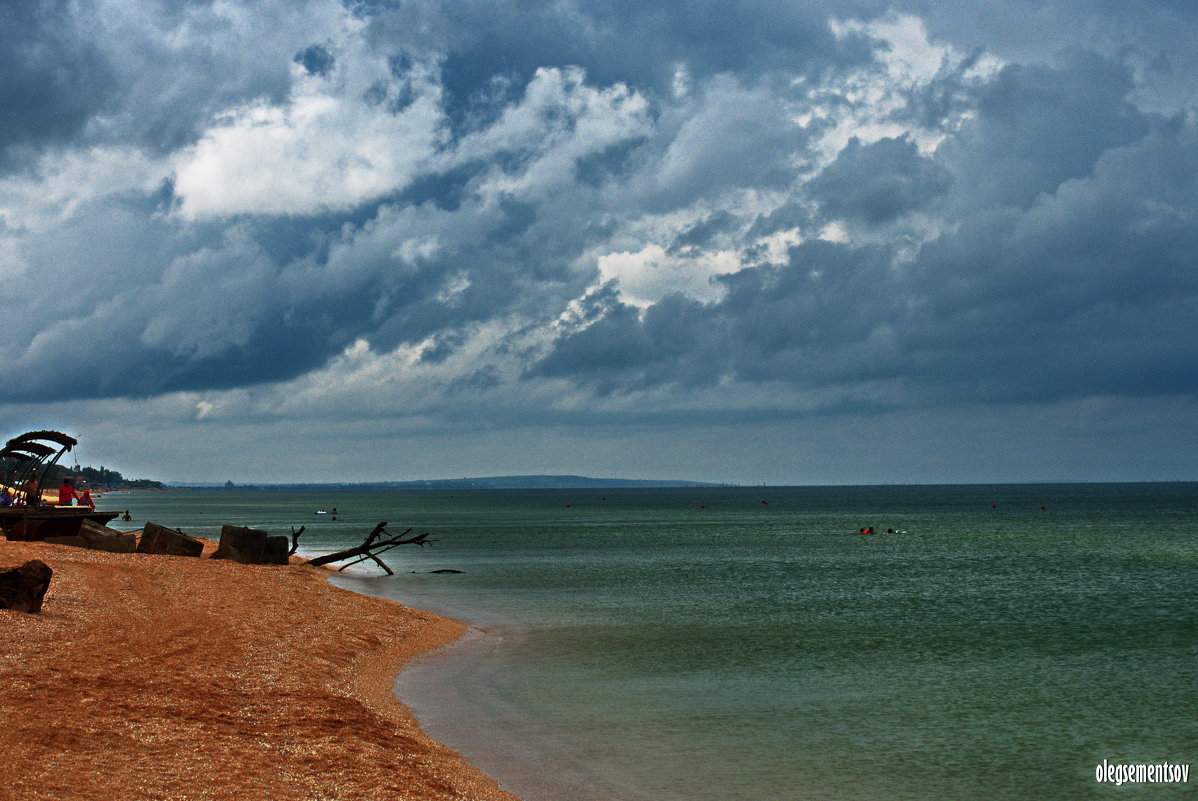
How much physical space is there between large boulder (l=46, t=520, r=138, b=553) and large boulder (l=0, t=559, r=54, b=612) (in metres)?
20.3

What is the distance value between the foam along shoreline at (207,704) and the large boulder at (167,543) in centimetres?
1228

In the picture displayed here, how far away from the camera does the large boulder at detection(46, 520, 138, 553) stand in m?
41.1

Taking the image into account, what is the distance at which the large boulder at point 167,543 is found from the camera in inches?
1651

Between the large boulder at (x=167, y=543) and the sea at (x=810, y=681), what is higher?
the large boulder at (x=167, y=543)

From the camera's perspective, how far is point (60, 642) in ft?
63.9

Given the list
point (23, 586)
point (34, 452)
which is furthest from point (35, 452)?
point (23, 586)

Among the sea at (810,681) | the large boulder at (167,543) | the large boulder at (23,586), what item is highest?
the large boulder at (23,586)

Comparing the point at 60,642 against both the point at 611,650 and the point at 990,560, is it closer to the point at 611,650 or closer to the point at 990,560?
the point at 611,650

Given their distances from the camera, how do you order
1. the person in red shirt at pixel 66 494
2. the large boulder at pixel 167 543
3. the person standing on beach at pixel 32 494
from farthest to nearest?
the person in red shirt at pixel 66 494
the person standing on beach at pixel 32 494
the large boulder at pixel 167 543

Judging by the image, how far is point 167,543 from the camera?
42188mm

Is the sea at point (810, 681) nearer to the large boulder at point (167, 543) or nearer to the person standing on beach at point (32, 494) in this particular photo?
the large boulder at point (167, 543)

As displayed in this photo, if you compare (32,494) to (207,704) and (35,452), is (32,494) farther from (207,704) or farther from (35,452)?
(207,704)

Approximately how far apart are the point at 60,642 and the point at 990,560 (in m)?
59.2

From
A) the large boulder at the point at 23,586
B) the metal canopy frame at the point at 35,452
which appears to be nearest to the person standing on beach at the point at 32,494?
the metal canopy frame at the point at 35,452
